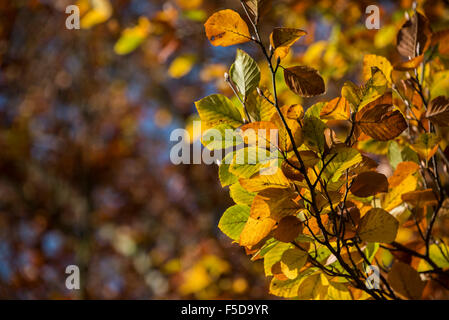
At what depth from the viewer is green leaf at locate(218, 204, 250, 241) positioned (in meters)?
0.48

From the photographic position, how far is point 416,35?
1.97 ft

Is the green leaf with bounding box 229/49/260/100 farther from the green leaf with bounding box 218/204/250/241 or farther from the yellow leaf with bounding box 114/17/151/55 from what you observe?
the yellow leaf with bounding box 114/17/151/55

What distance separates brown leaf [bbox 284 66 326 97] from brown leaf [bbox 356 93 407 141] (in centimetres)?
6

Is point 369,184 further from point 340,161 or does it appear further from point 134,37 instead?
point 134,37

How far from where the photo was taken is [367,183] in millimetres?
451

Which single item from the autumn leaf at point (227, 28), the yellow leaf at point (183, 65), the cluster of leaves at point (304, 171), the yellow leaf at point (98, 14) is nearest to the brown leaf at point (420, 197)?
the cluster of leaves at point (304, 171)

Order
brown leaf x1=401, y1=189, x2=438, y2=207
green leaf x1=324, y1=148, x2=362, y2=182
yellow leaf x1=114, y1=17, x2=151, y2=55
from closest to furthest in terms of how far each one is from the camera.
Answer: green leaf x1=324, y1=148, x2=362, y2=182 < brown leaf x1=401, y1=189, x2=438, y2=207 < yellow leaf x1=114, y1=17, x2=151, y2=55

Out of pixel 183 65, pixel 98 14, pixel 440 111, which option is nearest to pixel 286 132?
pixel 440 111

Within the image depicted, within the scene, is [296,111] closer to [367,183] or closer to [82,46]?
[367,183]

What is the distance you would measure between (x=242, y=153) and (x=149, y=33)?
45.0 inches

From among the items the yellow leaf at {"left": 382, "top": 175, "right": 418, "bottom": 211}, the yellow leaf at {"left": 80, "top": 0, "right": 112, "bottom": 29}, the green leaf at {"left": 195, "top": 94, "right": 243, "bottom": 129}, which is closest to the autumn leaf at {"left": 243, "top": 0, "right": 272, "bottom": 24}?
the green leaf at {"left": 195, "top": 94, "right": 243, "bottom": 129}

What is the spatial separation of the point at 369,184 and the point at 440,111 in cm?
17

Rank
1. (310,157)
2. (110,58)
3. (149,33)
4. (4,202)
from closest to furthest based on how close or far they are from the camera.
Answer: (310,157) < (149,33) < (110,58) < (4,202)
